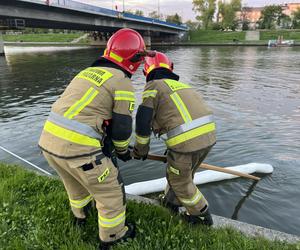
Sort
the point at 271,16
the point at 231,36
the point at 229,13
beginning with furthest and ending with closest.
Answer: the point at 271,16, the point at 229,13, the point at 231,36

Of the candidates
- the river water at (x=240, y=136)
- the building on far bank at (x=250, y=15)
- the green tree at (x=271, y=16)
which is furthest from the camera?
the building on far bank at (x=250, y=15)

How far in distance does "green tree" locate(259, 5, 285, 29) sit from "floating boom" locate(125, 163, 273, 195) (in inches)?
3864

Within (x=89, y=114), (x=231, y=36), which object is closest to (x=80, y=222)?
(x=89, y=114)

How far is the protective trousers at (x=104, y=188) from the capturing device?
289 cm

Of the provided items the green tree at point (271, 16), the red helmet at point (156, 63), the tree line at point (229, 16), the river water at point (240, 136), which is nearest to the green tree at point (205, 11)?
the tree line at point (229, 16)

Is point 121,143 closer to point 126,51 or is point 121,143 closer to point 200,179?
point 126,51

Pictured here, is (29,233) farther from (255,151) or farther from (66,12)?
(66,12)

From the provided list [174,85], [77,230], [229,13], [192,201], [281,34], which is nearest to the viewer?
[77,230]

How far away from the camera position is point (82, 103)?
2895 millimetres

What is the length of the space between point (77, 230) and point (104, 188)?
0.70 metres

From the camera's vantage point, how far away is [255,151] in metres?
7.34

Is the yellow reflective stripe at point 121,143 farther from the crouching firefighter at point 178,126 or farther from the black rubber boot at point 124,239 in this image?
the black rubber boot at point 124,239

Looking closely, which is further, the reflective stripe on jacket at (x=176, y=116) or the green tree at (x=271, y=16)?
the green tree at (x=271, y=16)

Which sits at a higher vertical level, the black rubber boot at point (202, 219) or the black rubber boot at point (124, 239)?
the black rubber boot at point (124, 239)
